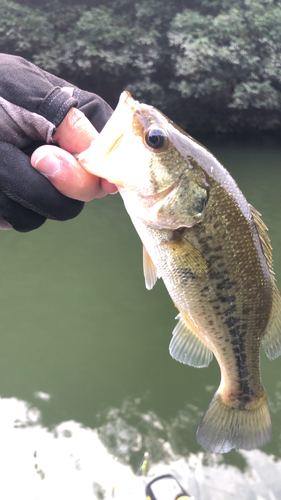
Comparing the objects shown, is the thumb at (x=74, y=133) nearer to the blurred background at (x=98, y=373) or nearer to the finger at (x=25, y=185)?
the finger at (x=25, y=185)

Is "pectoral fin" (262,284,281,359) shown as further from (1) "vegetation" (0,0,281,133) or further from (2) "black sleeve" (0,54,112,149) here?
(1) "vegetation" (0,0,281,133)

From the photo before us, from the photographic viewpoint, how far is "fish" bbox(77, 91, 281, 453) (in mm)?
1590

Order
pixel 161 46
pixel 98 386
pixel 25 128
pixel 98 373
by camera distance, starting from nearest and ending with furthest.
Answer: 1. pixel 25 128
2. pixel 98 386
3. pixel 98 373
4. pixel 161 46

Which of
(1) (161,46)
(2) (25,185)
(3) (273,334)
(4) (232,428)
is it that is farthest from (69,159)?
(1) (161,46)

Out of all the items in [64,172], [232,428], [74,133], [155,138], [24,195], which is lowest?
[232,428]

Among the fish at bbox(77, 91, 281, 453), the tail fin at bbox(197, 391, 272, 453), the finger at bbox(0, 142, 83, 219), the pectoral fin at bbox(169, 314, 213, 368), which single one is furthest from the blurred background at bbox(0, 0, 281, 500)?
the finger at bbox(0, 142, 83, 219)

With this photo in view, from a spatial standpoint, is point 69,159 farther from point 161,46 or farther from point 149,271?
point 161,46

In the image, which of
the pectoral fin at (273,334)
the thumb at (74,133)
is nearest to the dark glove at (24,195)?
the thumb at (74,133)

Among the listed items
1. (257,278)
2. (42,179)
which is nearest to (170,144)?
(42,179)

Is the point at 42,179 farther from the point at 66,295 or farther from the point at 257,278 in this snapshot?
the point at 66,295

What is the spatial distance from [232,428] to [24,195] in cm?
165

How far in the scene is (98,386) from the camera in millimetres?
5117

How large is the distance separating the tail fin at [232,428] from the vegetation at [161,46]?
51.0 feet

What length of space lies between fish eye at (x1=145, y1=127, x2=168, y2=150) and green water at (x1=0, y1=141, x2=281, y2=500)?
407 cm
